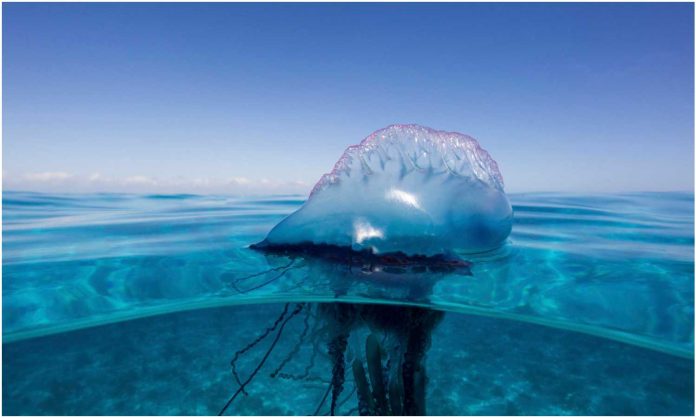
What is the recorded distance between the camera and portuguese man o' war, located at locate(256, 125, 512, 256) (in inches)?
131

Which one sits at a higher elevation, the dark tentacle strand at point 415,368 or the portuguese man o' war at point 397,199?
the portuguese man o' war at point 397,199

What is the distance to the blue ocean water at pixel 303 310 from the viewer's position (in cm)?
410

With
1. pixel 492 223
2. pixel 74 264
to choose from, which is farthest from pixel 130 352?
pixel 492 223

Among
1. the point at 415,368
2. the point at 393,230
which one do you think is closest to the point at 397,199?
the point at 393,230

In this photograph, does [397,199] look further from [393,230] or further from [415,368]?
[415,368]

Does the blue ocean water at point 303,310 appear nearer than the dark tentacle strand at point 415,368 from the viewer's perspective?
No

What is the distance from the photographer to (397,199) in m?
3.32

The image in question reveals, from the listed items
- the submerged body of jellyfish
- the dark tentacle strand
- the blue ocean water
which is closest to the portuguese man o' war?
the submerged body of jellyfish

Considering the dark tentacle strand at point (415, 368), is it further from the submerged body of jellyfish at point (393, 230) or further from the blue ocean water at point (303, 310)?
the blue ocean water at point (303, 310)

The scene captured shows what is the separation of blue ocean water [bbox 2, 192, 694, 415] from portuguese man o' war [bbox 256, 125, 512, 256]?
0.55 meters

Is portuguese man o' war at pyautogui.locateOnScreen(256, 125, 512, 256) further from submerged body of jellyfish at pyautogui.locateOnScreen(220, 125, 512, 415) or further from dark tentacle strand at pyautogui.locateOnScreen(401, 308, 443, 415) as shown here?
dark tentacle strand at pyautogui.locateOnScreen(401, 308, 443, 415)

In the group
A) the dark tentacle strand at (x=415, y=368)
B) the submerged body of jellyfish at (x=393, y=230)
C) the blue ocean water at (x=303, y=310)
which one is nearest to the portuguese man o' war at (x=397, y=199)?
the submerged body of jellyfish at (x=393, y=230)

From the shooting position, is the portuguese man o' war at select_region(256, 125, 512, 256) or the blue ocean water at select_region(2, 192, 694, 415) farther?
the blue ocean water at select_region(2, 192, 694, 415)

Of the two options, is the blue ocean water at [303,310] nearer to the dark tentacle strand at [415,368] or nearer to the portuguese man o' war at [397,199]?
the dark tentacle strand at [415,368]
